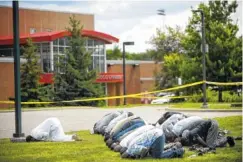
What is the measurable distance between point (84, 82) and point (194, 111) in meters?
13.7

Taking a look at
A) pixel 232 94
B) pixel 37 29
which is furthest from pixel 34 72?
pixel 232 94

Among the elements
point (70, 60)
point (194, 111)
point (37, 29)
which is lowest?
point (194, 111)

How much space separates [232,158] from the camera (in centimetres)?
789

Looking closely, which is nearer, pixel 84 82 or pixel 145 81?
pixel 84 82

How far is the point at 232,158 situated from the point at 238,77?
17.7m

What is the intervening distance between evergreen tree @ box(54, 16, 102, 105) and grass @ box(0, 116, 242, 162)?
71.0 ft

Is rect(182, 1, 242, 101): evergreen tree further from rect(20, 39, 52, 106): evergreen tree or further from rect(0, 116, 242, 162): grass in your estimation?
rect(0, 116, 242, 162): grass

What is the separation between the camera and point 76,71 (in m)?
32.3

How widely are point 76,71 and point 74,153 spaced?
78.0 feet

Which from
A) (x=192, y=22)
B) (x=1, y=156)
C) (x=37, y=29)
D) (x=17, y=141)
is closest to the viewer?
(x=1, y=156)

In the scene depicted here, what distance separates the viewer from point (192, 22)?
26.4m

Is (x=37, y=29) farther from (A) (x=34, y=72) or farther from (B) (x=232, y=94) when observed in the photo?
(B) (x=232, y=94)

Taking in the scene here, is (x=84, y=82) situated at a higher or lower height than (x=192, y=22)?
lower

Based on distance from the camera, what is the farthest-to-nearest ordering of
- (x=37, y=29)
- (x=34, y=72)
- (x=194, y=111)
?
(x=37, y=29)
(x=34, y=72)
(x=194, y=111)
